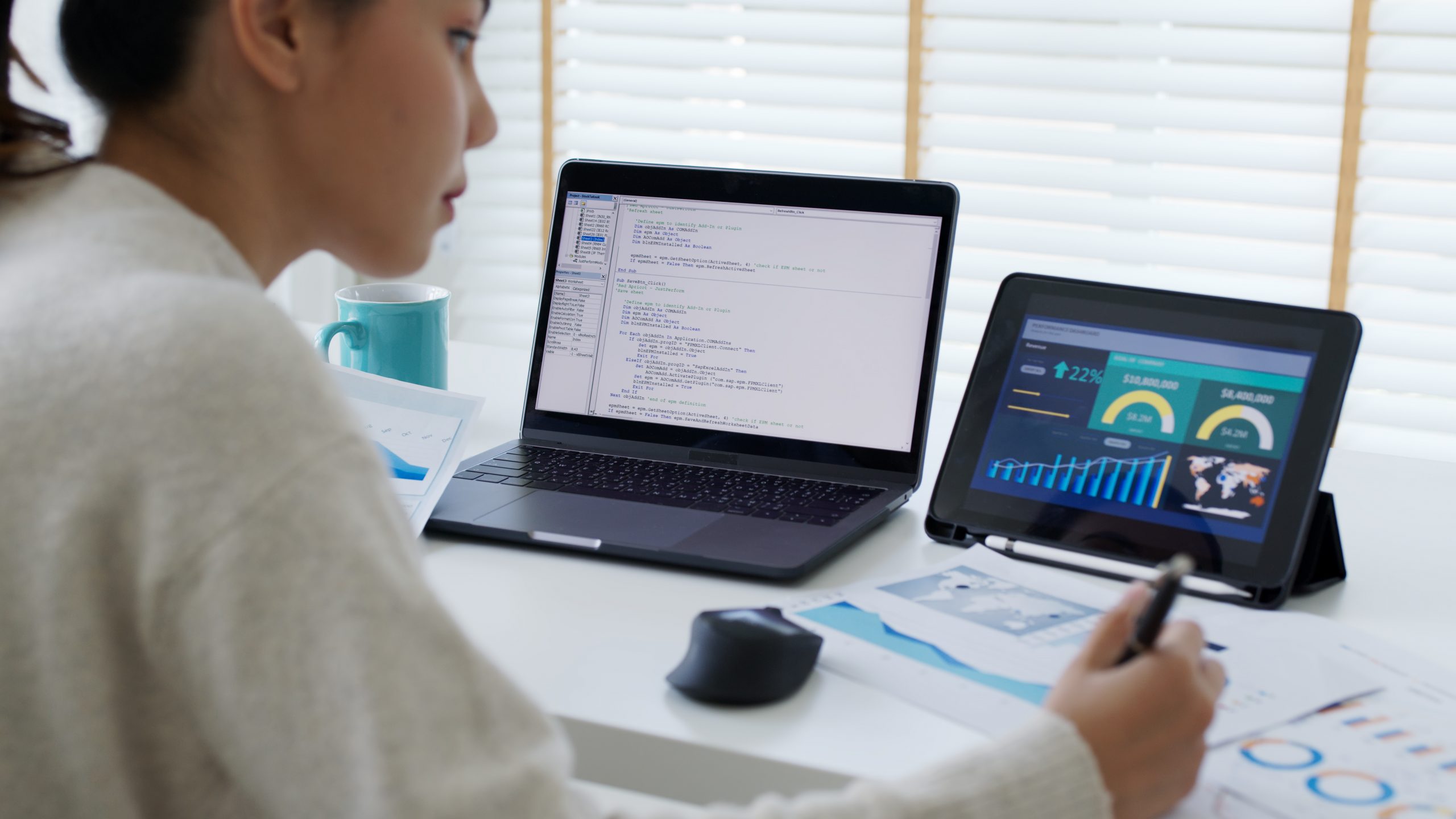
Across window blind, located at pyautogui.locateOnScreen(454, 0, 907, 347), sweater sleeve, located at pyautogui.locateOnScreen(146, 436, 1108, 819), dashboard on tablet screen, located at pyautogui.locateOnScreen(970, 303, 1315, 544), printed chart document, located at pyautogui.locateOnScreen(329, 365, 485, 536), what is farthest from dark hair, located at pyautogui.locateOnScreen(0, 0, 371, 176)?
window blind, located at pyautogui.locateOnScreen(454, 0, 907, 347)

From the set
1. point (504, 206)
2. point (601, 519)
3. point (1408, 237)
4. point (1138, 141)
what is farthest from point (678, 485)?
point (504, 206)

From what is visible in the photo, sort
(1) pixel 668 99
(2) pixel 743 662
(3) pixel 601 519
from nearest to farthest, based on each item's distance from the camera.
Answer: (2) pixel 743 662 → (3) pixel 601 519 → (1) pixel 668 99

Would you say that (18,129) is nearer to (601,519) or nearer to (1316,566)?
(601,519)

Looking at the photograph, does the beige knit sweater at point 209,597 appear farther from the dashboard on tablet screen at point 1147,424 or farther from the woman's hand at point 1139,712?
the dashboard on tablet screen at point 1147,424

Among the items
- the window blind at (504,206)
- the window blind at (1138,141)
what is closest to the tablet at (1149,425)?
the window blind at (1138,141)

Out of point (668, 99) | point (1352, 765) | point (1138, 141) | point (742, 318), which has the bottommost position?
point (1352, 765)

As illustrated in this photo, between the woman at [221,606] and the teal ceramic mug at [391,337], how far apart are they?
0.64 m

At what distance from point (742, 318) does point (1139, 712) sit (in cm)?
62

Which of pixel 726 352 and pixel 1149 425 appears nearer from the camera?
pixel 1149 425

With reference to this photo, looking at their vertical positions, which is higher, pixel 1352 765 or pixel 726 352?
pixel 726 352

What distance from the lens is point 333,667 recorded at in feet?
1.52

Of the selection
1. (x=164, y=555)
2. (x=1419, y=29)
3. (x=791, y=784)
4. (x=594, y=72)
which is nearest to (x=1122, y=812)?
(x=791, y=784)

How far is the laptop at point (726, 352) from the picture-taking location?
3.50 ft

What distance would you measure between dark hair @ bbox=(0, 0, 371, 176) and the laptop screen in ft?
1.86
